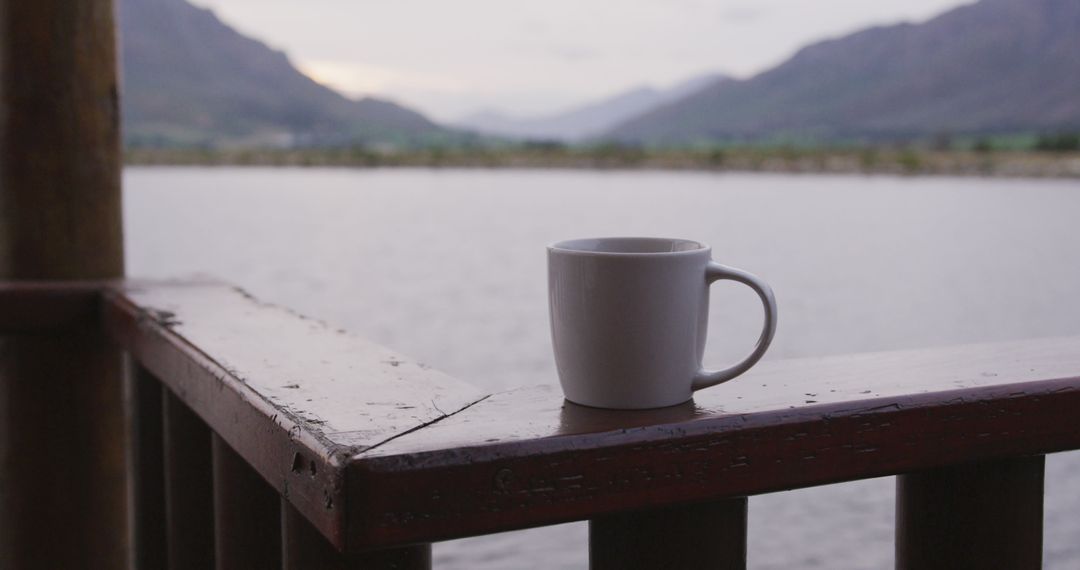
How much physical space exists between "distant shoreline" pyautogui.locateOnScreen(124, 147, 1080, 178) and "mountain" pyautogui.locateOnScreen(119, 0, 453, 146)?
15246mm

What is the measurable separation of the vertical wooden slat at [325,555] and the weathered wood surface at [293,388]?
3cm

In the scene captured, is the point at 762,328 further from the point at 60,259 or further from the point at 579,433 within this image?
the point at 60,259

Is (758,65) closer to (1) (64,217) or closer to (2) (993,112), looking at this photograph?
(2) (993,112)

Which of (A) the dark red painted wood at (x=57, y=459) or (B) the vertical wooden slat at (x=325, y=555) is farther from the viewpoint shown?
(A) the dark red painted wood at (x=57, y=459)

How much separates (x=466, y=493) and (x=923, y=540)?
0.38 meters

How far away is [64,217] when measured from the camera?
1.28 meters

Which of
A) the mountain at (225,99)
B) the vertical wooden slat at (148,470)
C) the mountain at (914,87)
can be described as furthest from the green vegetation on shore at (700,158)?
the mountain at (914,87)

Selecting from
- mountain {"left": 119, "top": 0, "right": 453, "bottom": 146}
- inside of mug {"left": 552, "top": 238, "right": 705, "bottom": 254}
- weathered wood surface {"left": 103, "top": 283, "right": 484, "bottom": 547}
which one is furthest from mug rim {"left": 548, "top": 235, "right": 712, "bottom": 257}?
mountain {"left": 119, "top": 0, "right": 453, "bottom": 146}

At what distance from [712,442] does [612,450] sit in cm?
6

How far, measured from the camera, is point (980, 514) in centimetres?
71

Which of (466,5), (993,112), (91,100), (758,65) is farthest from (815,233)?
(758,65)

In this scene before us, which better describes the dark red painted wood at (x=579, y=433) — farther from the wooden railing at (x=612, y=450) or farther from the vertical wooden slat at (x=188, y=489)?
the vertical wooden slat at (x=188, y=489)

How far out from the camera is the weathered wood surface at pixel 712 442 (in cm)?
51

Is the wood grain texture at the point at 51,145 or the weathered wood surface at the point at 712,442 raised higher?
the wood grain texture at the point at 51,145
